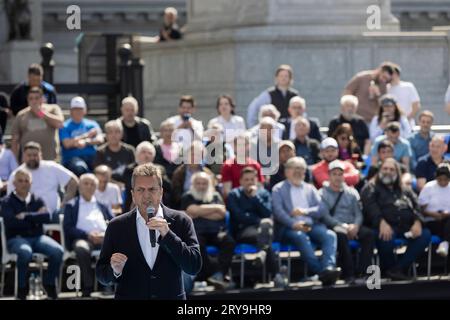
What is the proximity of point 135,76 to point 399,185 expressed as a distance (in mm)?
4758

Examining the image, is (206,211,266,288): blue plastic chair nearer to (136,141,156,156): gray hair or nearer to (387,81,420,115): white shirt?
(136,141,156,156): gray hair

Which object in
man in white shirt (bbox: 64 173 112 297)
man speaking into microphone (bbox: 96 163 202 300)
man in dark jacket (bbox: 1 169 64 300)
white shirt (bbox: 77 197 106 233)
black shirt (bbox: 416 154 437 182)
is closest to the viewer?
man speaking into microphone (bbox: 96 163 202 300)

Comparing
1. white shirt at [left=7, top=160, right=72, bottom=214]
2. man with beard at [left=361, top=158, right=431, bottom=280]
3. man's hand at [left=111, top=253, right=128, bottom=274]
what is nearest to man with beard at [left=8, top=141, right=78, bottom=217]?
white shirt at [left=7, top=160, right=72, bottom=214]

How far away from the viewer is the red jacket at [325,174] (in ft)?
60.7

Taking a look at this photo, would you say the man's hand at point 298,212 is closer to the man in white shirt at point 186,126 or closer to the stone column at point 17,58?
the man in white shirt at point 186,126

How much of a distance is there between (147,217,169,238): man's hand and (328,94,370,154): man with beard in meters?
9.48

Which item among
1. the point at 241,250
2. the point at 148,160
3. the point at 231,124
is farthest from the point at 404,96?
the point at 148,160

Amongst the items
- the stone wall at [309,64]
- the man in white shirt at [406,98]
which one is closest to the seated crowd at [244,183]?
the man in white shirt at [406,98]

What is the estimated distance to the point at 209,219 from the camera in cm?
1741

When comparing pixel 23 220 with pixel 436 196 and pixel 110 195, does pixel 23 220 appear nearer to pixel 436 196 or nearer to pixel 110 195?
pixel 110 195

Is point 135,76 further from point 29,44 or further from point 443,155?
point 29,44

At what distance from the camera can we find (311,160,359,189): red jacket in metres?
18.5

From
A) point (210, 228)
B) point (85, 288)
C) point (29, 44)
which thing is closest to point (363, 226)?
point (210, 228)
